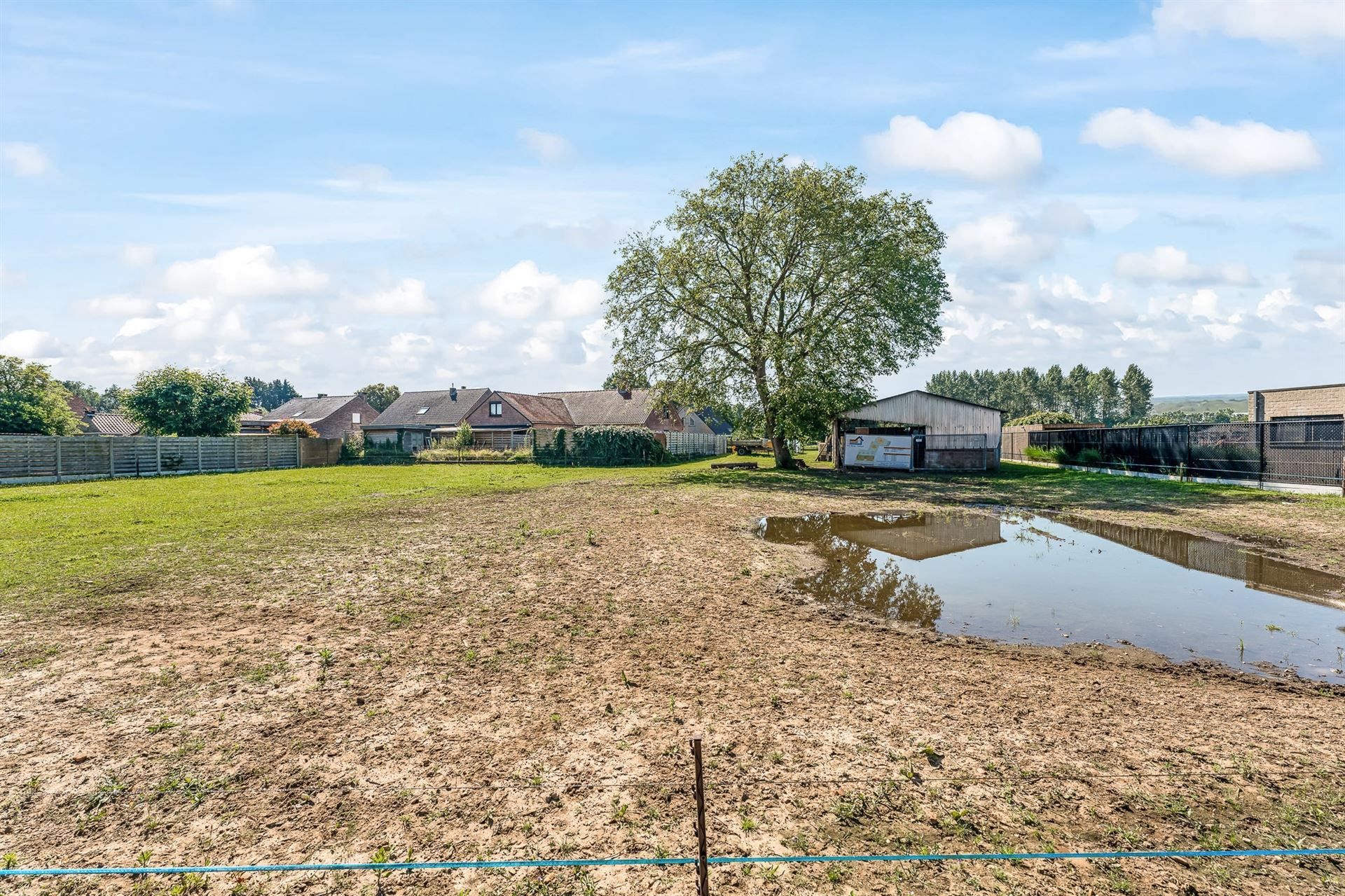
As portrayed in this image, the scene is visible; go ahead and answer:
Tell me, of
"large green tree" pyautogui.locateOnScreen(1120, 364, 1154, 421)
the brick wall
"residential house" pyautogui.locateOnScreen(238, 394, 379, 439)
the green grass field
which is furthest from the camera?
"large green tree" pyautogui.locateOnScreen(1120, 364, 1154, 421)

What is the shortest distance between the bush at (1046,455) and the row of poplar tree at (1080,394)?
6425cm

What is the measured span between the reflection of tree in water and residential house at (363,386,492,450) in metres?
44.8

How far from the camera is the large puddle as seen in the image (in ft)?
23.6

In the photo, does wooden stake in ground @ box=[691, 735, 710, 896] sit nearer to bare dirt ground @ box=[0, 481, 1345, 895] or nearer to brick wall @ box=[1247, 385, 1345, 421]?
bare dirt ground @ box=[0, 481, 1345, 895]

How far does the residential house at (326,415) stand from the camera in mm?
60938

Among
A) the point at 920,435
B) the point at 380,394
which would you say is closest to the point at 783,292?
the point at 920,435

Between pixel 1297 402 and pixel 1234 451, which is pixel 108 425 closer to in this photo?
pixel 1234 451

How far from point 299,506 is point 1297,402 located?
34468 mm

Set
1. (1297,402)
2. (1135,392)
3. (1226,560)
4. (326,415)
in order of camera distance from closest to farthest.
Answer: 1. (1226,560)
2. (1297,402)
3. (326,415)
4. (1135,392)

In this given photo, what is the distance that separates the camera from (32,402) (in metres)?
37.4

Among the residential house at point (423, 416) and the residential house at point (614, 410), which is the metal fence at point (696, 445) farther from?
the residential house at point (423, 416)

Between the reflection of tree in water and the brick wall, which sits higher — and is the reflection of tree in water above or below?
below

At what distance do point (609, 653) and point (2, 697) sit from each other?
5060 millimetres

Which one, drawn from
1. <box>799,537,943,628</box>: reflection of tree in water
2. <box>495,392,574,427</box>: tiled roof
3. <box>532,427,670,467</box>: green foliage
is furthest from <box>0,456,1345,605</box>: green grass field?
<box>495,392,574,427</box>: tiled roof
